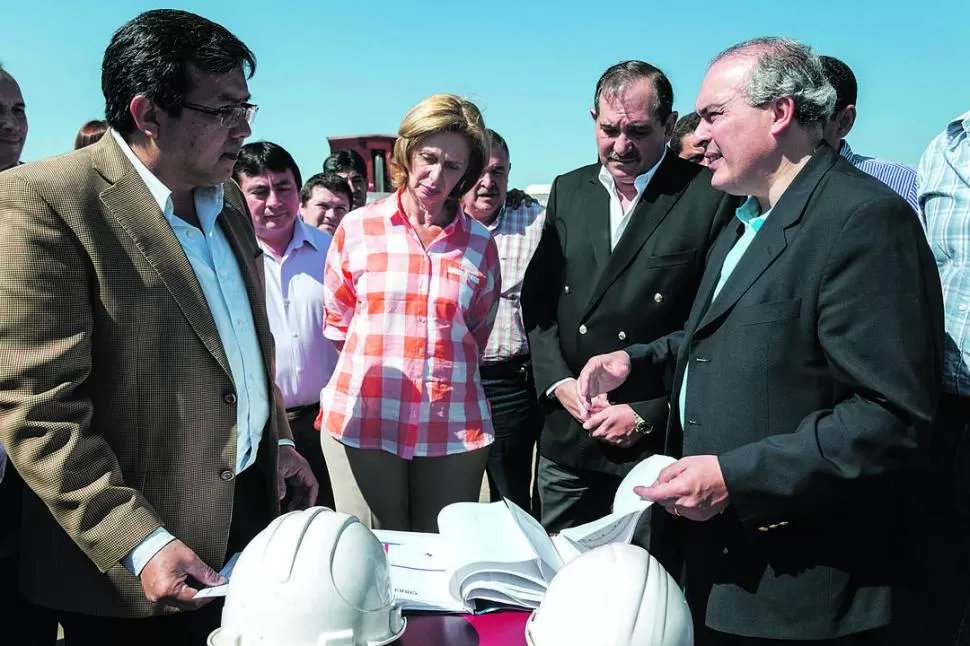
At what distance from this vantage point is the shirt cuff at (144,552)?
4.97ft

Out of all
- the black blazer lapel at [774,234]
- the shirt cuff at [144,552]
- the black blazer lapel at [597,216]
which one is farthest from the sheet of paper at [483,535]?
the black blazer lapel at [597,216]

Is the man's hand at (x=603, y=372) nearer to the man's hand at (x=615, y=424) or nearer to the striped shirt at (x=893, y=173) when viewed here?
the man's hand at (x=615, y=424)

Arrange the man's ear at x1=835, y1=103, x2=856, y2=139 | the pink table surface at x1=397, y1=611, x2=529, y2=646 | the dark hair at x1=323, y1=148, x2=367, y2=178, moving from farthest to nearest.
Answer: the dark hair at x1=323, y1=148, x2=367, y2=178 → the man's ear at x1=835, y1=103, x2=856, y2=139 → the pink table surface at x1=397, y1=611, x2=529, y2=646

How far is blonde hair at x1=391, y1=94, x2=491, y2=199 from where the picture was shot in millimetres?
2916

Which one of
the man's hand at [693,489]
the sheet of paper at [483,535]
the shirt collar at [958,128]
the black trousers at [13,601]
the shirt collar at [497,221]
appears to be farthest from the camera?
the shirt collar at [497,221]

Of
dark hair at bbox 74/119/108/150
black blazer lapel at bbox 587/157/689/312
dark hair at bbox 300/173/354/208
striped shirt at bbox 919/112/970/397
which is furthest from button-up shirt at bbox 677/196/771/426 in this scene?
dark hair at bbox 74/119/108/150

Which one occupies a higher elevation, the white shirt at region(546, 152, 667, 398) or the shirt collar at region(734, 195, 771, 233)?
the white shirt at region(546, 152, 667, 398)

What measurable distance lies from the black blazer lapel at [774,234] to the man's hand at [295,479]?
1.33 metres

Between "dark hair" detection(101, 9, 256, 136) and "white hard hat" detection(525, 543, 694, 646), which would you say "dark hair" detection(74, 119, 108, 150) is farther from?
"white hard hat" detection(525, 543, 694, 646)

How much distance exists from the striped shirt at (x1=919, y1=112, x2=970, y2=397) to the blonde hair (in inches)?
69.4

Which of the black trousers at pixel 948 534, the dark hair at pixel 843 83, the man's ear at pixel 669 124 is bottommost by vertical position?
the black trousers at pixel 948 534

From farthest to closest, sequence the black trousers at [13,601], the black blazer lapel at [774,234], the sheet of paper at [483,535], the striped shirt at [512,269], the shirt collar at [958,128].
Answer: the striped shirt at [512,269], the shirt collar at [958,128], the black trousers at [13,601], the black blazer lapel at [774,234], the sheet of paper at [483,535]

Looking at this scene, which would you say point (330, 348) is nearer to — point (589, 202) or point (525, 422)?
point (525, 422)

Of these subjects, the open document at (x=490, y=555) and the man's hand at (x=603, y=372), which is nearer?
the open document at (x=490, y=555)
